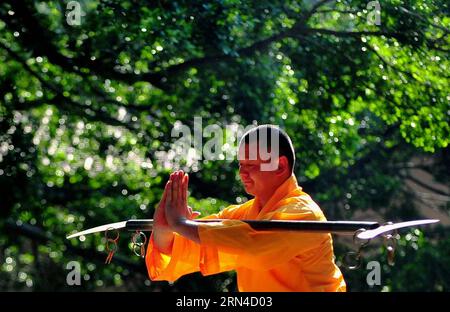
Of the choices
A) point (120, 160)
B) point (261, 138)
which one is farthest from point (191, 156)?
point (261, 138)

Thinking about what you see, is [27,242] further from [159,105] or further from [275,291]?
[275,291]

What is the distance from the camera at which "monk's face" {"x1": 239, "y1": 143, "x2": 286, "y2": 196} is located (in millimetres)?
2574

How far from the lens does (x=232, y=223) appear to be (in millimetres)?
2404

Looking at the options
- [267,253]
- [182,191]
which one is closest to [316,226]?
[267,253]

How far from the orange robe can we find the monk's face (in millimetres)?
22


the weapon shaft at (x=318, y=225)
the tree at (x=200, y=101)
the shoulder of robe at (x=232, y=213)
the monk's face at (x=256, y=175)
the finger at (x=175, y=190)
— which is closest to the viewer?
the weapon shaft at (x=318, y=225)

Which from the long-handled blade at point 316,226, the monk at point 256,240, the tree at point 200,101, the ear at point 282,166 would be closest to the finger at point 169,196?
the monk at point 256,240

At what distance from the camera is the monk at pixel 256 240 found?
7.80ft

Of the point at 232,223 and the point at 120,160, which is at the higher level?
the point at 120,160

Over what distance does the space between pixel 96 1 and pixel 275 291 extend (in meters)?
3.86

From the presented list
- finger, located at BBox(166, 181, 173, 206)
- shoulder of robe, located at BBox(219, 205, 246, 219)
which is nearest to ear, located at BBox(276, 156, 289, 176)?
shoulder of robe, located at BBox(219, 205, 246, 219)

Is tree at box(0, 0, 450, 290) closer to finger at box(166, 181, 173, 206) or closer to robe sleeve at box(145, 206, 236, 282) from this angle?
robe sleeve at box(145, 206, 236, 282)

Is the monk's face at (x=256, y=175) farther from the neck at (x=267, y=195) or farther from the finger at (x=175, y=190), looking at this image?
the finger at (x=175, y=190)

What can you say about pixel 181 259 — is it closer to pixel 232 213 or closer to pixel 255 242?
pixel 232 213
